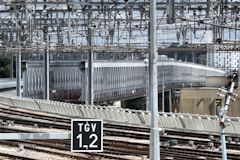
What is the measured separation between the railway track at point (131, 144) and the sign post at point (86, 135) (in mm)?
9688

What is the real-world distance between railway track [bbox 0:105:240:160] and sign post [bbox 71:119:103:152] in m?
9.69

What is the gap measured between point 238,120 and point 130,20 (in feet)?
32.7

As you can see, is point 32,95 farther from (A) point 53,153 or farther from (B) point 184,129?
(A) point 53,153

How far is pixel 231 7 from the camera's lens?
90.0ft

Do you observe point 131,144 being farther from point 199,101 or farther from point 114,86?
point 114,86

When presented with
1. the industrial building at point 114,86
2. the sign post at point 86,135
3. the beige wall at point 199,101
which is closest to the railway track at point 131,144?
the industrial building at point 114,86

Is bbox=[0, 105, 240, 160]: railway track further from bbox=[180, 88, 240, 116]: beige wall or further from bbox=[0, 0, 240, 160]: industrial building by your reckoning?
bbox=[180, 88, 240, 116]: beige wall

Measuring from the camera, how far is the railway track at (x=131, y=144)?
17.6m

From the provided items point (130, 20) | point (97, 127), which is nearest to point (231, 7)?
point (130, 20)

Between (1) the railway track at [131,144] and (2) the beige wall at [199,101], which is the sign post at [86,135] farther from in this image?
(2) the beige wall at [199,101]

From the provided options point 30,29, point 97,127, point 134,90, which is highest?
point 30,29

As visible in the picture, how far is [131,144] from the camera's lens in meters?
19.8

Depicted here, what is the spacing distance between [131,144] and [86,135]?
1278 cm

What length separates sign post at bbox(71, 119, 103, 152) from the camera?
7.16 meters
